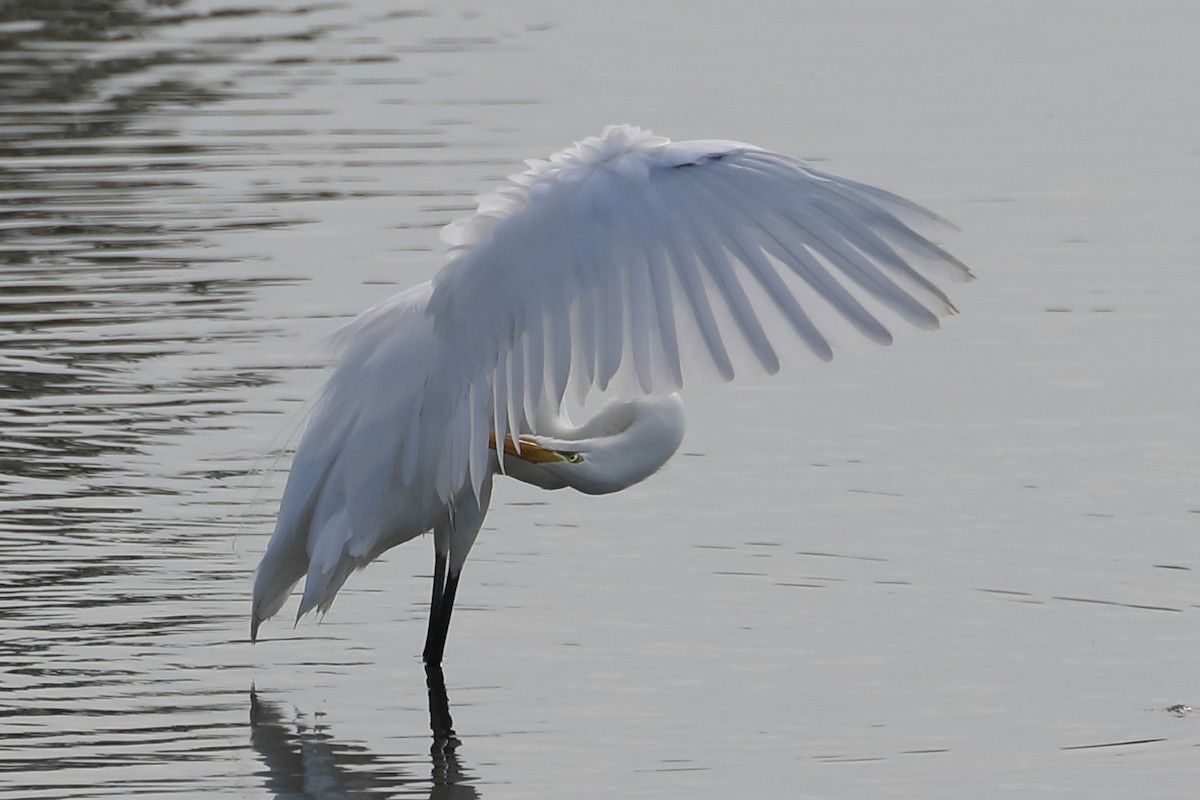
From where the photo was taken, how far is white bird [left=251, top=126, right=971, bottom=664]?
629cm

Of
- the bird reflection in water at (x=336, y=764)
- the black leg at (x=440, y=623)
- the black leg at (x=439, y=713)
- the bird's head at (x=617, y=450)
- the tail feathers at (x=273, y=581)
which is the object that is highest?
the bird's head at (x=617, y=450)

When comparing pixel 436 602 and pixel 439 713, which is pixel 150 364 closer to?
pixel 436 602

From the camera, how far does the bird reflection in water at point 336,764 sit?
273 inches

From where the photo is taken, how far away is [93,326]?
1225cm

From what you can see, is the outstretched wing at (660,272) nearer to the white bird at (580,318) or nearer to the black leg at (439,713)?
the white bird at (580,318)

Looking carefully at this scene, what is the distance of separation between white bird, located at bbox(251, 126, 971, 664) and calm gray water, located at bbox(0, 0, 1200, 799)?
0.41 meters

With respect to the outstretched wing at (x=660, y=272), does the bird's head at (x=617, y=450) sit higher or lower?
lower

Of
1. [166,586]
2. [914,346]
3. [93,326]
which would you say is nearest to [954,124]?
[914,346]

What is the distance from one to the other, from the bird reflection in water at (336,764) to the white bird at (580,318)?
0.43 metres

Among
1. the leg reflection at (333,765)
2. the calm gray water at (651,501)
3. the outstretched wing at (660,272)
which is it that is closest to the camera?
the outstretched wing at (660,272)

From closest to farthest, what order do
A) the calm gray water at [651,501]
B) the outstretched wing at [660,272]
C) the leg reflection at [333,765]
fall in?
1. the outstretched wing at [660,272]
2. the leg reflection at [333,765]
3. the calm gray water at [651,501]

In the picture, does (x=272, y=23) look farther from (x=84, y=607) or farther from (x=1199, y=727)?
(x=1199, y=727)

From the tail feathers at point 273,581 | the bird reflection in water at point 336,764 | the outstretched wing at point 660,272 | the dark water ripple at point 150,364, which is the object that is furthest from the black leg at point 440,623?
the outstretched wing at point 660,272

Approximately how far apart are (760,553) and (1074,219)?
218 inches
